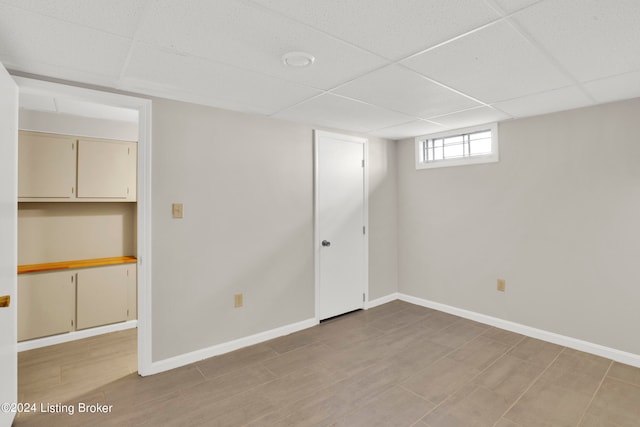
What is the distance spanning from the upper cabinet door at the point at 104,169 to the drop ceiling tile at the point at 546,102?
394cm

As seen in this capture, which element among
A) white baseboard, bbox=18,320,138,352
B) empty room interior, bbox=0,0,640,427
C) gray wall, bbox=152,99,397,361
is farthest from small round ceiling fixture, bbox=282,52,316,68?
white baseboard, bbox=18,320,138,352

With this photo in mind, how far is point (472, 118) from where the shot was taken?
11.2 feet

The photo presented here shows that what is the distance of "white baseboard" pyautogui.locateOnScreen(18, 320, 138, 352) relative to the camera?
3.14m

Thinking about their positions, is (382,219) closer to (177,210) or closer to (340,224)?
(340,224)

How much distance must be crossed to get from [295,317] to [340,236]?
3.61ft

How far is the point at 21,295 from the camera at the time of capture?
311 cm

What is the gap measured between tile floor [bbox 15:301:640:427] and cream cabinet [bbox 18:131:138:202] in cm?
154

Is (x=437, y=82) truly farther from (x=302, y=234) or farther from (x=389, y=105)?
(x=302, y=234)

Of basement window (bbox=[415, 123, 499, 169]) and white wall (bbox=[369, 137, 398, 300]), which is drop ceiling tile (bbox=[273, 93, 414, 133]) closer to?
white wall (bbox=[369, 137, 398, 300])

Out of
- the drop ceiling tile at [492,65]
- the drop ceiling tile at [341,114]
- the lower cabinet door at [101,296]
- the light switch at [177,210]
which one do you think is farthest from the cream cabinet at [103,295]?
the drop ceiling tile at [492,65]

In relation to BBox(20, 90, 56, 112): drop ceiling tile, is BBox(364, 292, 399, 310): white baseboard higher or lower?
lower

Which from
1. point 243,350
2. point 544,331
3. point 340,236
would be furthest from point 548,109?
point 243,350

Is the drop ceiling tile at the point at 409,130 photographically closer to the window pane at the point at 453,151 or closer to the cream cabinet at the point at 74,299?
the window pane at the point at 453,151

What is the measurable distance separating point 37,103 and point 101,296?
2013 mm
